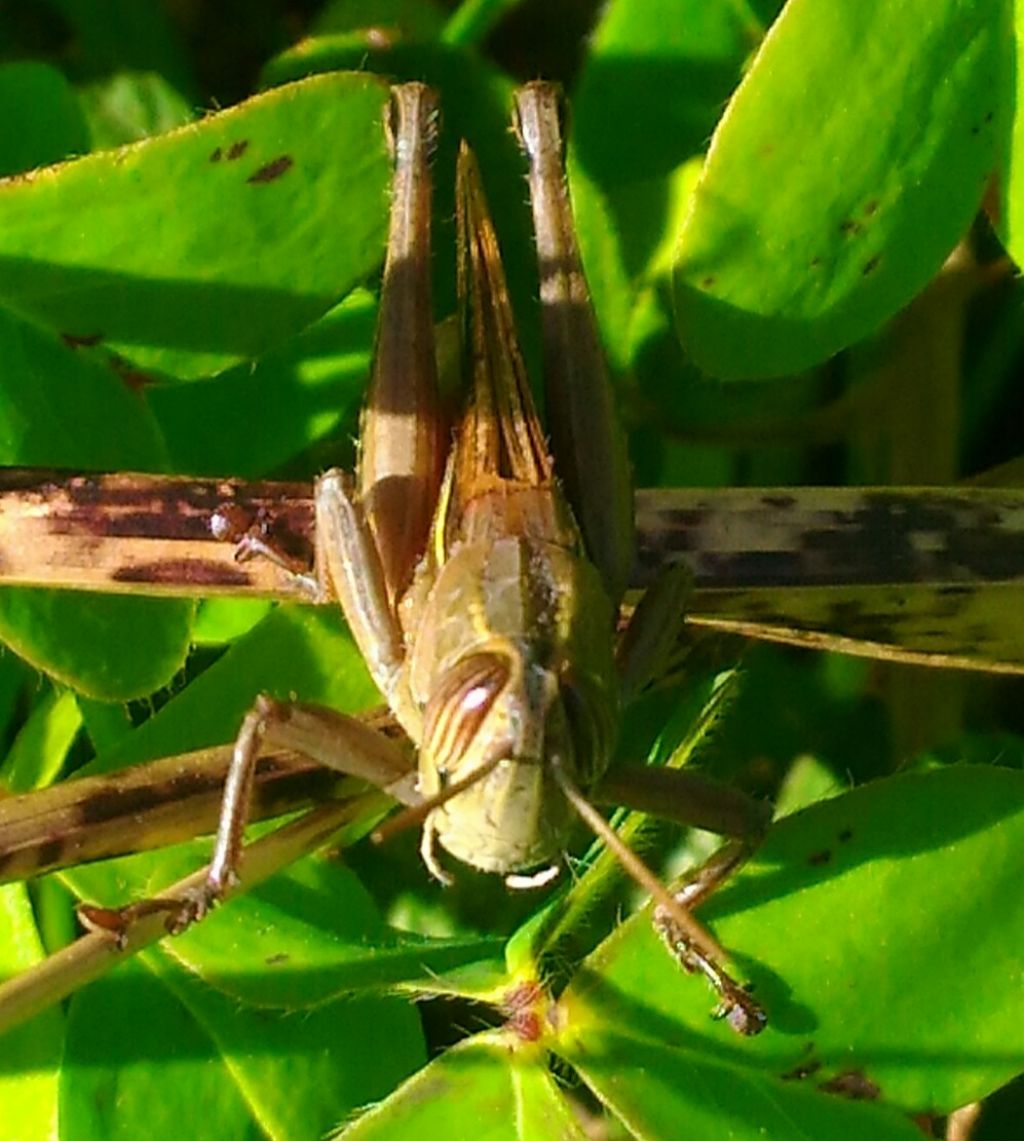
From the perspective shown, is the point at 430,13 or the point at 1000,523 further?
the point at 430,13

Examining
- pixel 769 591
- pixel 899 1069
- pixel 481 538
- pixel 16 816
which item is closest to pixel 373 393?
pixel 481 538

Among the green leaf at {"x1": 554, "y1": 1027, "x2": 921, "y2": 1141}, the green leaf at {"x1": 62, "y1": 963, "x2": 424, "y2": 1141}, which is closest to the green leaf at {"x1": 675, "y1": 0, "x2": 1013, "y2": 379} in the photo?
the green leaf at {"x1": 554, "y1": 1027, "x2": 921, "y2": 1141}

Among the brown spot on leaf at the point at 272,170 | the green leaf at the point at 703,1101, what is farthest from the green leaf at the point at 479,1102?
the brown spot on leaf at the point at 272,170

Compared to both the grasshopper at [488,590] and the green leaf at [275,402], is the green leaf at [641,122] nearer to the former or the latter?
the grasshopper at [488,590]

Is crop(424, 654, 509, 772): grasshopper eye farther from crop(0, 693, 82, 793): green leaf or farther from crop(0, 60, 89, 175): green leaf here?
crop(0, 60, 89, 175): green leaf

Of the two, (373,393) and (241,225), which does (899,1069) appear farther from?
(241,225)

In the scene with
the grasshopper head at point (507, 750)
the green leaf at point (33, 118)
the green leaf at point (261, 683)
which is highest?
the green leaf at point (33, 118)
